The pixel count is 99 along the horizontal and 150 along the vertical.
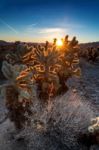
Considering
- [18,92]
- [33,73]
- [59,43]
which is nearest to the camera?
[18,92]

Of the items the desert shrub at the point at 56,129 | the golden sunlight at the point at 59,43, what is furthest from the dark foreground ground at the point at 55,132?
the golden sunlight at the point at 59,43

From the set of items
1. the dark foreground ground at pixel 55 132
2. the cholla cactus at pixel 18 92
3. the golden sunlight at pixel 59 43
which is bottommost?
the dark foreground ground at pixel 55 132

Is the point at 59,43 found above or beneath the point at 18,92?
above

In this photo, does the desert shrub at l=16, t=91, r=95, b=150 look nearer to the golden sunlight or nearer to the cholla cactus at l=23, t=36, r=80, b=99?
the cholla cactus at l=23, t=36, r=80, b=99

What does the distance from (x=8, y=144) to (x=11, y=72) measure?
175 cm

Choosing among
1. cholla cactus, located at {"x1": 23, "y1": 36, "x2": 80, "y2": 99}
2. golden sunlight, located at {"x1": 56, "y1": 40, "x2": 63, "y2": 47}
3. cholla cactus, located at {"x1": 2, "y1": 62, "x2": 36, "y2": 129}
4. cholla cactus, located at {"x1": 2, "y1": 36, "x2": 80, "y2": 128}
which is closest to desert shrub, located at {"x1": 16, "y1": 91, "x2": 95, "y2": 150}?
cholla cactus, located at {"x1": 2, "y1": 62, "x2": 36, "y2": 129}

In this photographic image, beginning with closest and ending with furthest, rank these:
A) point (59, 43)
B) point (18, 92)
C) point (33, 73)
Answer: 1. point (18, 92)
2. point (33, 73)
3. point (59, 43)

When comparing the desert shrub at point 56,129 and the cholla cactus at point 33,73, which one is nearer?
the desert shrub at point 56,129

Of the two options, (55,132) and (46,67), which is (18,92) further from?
(46,67)

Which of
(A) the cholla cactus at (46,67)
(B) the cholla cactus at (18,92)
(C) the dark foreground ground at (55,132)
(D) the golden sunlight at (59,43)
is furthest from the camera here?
(D) the golden sunlight at (59,43)

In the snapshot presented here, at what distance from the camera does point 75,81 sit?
15.0 metres

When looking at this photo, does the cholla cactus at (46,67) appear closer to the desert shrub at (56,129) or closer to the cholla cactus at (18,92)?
the desert shrub at (56,129)

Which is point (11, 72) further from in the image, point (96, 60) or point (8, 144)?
point (96, 60)

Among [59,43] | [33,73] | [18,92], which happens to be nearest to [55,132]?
[18,92]
